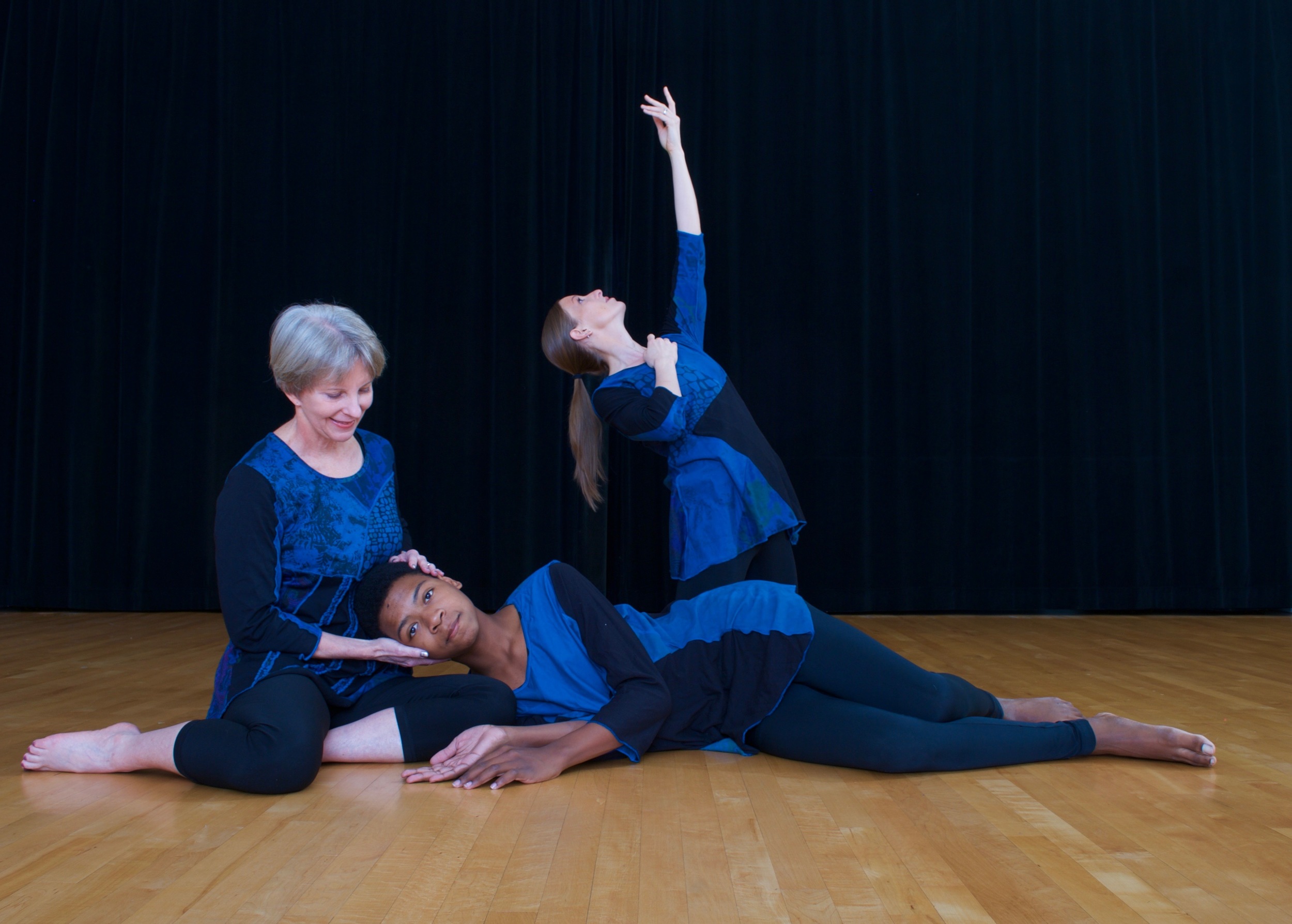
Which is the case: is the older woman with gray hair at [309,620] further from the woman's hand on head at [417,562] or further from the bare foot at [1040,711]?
the bare foot at [1040,711]

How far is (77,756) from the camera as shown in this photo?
1.84m

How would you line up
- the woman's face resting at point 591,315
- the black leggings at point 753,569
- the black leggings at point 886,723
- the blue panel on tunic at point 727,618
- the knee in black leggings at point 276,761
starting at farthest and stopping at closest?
the woman's face resting at point 591,315
the black leggings at point 753,569
the blue panel on tunic at point 727,618
the black leggings at point 886,723
the knee in black leggings at point 276,761

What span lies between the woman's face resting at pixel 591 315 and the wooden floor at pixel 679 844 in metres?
1.09

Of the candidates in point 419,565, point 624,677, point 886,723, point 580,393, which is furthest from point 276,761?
point 580,393

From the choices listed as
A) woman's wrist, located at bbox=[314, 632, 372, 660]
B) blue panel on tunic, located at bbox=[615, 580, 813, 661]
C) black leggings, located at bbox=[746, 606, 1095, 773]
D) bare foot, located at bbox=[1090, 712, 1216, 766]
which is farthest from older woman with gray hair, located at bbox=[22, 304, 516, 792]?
bare foot, located at bbox=[1090, 712, 1216, 766]

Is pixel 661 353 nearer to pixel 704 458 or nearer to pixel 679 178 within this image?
pixel 704 458

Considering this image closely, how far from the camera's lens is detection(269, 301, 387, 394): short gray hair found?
1862 mm

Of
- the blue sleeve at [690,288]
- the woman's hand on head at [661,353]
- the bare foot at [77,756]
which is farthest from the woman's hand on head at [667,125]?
the bare foot at [77,756]

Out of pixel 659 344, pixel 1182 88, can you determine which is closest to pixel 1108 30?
pixel 1182 88

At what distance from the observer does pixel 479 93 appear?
15.9 ft

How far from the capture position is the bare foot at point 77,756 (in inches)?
72.4

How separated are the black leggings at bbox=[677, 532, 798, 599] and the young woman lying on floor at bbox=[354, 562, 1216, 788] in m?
0.28

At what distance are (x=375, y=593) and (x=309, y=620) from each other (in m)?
0.15

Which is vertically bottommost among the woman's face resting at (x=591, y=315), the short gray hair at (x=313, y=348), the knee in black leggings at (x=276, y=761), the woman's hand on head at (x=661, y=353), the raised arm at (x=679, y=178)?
the knee in black leggings at (x=276, y=761)
